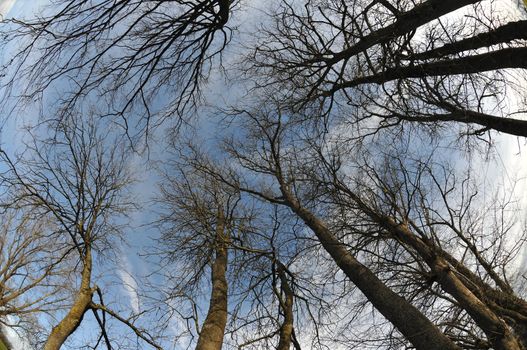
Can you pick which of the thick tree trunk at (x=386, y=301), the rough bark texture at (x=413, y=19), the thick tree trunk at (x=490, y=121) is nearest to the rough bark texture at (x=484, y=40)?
the rough bark texture at (x=413, y=19)

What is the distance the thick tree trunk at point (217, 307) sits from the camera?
434 cm

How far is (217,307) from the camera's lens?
4.85 meters

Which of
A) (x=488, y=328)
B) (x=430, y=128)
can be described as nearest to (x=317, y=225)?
(x=430, y=128)

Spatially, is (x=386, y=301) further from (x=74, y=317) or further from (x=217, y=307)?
(x=74, y=317)

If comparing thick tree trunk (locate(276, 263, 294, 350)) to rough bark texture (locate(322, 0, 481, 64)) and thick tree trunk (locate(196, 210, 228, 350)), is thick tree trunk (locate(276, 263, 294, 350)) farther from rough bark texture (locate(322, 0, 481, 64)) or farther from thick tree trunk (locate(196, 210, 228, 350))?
rough bark texture (locate(322, 0, 481, 64))

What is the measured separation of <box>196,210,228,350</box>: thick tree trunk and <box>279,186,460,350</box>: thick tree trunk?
142 cm

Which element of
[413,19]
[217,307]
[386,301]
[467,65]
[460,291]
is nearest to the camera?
[460,291]

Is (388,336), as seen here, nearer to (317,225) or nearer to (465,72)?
(317,225)

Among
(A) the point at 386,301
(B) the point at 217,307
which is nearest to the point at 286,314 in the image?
(B) the point at 217,307

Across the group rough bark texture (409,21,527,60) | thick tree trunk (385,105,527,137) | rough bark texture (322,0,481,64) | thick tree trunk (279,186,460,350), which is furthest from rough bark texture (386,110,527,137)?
thick tree trunk (279,186,460,350)

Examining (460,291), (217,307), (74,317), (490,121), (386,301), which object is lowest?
(460,291)

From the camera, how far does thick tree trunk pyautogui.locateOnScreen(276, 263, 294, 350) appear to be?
14.4 feet

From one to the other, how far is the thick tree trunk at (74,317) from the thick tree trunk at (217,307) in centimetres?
151

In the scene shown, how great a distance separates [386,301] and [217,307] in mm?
2115
